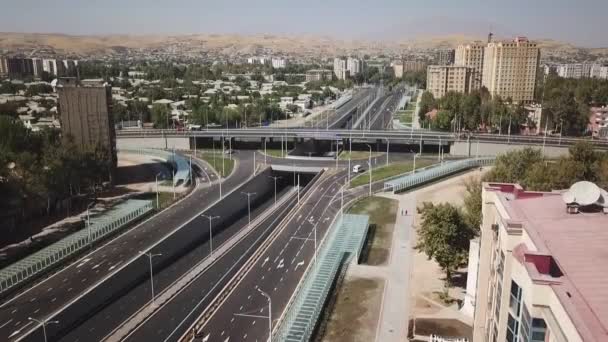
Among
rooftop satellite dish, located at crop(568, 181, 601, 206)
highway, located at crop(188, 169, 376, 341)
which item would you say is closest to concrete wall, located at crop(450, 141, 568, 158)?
highway, located at crop(188, 169, 376, 341)

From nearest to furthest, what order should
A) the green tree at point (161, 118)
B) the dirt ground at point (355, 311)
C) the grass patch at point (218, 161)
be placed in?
1. the dirt ground at point (355, 311)
2. the grass patch at point (218, 161)
3. the green tree at point (161, 118)

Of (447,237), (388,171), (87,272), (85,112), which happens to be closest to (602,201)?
(447,237)

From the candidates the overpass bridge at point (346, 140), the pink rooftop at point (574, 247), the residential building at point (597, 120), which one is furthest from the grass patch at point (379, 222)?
the residential building at point (597, 120)

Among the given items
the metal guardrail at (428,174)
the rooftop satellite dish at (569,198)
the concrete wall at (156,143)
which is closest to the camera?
the rooftop satellite dish at (569,198)

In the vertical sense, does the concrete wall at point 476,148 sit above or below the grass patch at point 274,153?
above

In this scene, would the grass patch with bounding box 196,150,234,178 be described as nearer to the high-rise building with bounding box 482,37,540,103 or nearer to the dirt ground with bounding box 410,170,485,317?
the dirt ground with bounding box 410,170,485,317

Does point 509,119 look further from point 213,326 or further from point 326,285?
point 213,326

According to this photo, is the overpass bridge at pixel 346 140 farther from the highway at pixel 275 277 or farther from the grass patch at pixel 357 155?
the highway at pixel 275 277

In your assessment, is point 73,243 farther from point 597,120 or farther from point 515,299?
point 597,120
